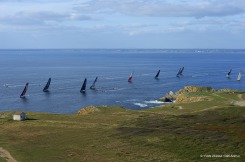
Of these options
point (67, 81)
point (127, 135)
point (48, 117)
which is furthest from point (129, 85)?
point (127, 135)

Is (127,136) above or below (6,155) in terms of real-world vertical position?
below

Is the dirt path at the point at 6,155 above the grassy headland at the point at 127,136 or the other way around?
above

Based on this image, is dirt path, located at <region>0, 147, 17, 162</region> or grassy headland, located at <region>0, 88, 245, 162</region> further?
grassy headland, located at <region>0, 88, 245, 162</region>

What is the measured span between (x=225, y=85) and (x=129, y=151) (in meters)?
147

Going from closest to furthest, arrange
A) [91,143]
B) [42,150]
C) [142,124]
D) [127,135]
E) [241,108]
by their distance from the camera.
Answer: [42,150]
[91,143]
[127,135]
[142,124]
[241,108]

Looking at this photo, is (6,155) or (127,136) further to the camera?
(127,136)

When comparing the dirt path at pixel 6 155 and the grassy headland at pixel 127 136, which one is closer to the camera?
the dirt path at pixel 6 155

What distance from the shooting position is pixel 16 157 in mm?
44250

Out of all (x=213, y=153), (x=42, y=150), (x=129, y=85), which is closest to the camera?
(x=213, y=153)

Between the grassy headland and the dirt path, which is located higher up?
the dirt path

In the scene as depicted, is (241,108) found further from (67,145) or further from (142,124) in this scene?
(67,145)

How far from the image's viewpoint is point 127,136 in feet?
180

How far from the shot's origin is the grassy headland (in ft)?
146

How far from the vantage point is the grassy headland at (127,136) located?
44406mm
